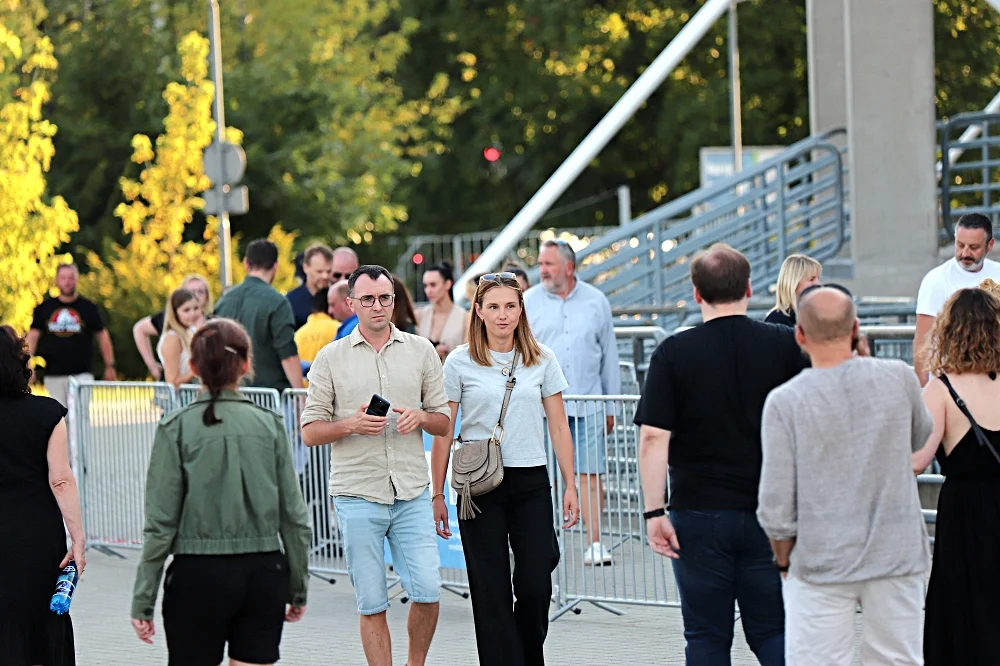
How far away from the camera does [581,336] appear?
10.4 meters

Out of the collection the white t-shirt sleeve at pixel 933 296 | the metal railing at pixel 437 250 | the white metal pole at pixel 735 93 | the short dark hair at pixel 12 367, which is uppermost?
the white metal pole at pixel 735 93

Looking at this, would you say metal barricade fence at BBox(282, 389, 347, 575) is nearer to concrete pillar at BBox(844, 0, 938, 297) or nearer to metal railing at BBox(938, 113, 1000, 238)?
metal railing at BBox(938, 113, 1000, 238)

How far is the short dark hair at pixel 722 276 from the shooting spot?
568 centimetres

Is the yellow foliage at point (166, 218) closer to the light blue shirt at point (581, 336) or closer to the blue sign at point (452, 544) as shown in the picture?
the light blue shirt at point (581, 336)

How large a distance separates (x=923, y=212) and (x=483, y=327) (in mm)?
9392

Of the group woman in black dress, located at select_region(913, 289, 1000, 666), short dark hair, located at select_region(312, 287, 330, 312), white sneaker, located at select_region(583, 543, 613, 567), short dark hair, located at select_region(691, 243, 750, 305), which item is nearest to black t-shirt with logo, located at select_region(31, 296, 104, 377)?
short dark hair, located at select_region(312, 287, 330, 312)

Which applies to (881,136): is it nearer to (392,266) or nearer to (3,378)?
(3,378)

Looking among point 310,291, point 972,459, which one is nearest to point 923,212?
point 310,291

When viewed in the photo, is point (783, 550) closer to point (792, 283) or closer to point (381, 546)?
point (381, 546)

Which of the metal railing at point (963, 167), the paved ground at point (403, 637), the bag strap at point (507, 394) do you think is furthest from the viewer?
the metal railing at point (963, 167)

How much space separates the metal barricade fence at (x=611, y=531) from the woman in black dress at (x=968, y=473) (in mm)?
3041

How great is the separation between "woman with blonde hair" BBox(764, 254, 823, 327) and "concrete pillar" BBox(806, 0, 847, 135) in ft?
38.1

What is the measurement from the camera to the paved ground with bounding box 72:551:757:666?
8.29 metres

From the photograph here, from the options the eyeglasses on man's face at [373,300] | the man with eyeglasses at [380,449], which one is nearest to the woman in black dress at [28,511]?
the man with eyeglasses at [380,449]
